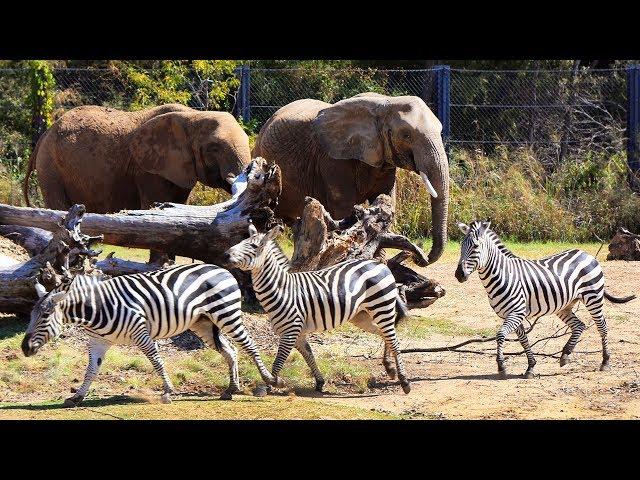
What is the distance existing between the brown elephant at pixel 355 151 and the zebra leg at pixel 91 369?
4.72m

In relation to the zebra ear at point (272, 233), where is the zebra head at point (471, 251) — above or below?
below

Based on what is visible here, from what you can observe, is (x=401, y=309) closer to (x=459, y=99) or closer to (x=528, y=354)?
(x=528, y=354)

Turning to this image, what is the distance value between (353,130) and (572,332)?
176 inches

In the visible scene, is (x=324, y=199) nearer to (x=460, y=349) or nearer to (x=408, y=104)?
(x=408, y=104)

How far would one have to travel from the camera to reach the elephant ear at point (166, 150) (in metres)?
15.3

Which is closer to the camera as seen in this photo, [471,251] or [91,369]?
[91,369]

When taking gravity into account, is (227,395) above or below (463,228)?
below

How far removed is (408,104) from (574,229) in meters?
6.58

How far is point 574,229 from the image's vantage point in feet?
64.9

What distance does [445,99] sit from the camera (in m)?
21.4

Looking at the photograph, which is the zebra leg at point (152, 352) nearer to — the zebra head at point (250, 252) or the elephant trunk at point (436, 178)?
the zebra head at point (250, 252)

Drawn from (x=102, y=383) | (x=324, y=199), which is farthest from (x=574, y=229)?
(x=102, y=383)

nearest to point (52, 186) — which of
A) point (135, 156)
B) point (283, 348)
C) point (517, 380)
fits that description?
point (135, 156)

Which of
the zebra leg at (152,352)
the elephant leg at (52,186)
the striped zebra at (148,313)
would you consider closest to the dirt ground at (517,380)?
the striped zebra at (148,313)
